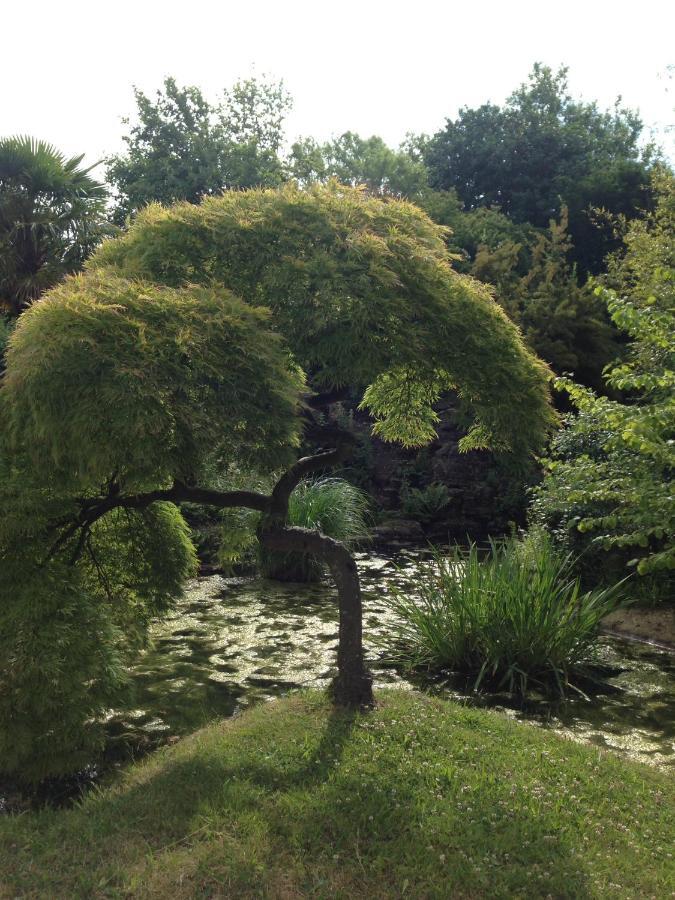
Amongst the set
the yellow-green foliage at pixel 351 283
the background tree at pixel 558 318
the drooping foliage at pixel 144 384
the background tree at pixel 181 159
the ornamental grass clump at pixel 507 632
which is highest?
the background tree at pixel 181 159

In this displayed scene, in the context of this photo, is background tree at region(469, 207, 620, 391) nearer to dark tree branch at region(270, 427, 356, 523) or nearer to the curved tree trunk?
dark tree branch at region(270, 427, 356, 523)

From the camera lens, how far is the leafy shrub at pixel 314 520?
13133 mm

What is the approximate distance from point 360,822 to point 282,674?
373 cm

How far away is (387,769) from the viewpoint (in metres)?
5.16

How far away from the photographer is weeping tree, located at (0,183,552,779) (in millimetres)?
4527

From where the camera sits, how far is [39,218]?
16.5 meters

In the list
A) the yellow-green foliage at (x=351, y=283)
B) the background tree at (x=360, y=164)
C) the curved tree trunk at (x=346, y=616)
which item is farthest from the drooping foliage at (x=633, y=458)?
the background tree at (x=360, y=164)

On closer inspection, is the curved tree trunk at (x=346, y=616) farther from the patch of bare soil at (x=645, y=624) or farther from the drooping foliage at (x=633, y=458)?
the patch of bare soil at (x=645, y=624)

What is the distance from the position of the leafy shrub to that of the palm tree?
22.6 ft

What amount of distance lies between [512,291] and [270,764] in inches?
713

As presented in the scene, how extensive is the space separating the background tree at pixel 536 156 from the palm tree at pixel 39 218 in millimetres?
18316

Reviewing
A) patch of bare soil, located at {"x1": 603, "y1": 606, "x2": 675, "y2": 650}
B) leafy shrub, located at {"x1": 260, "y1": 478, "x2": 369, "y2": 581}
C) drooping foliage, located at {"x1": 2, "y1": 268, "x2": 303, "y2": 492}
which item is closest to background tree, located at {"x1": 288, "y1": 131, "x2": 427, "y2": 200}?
leafy shrub, located at {"x1": 260, "y1": 478, "x2": 369, "y2": 581}

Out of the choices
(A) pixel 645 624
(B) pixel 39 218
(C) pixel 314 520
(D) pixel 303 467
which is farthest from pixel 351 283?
(B) pixel 39 218

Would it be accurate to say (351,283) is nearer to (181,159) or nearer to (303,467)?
(303,467)
